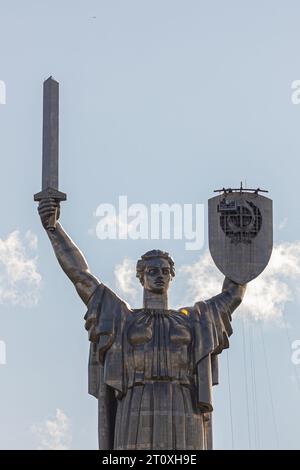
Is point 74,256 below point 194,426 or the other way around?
the other way around

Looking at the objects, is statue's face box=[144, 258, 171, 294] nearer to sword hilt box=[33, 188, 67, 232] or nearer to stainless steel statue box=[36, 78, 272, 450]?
stainless steel statue box=[36, 78, 272, 450]

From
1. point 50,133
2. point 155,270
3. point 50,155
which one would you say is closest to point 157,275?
point 155,270

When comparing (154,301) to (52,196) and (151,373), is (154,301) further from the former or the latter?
(52,196)

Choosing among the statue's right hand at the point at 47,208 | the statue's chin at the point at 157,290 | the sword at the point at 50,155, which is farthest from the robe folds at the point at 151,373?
the sword at the point at 50,155

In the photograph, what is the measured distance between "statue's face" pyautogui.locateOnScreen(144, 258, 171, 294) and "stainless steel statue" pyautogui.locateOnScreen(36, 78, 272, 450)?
0.07 ft

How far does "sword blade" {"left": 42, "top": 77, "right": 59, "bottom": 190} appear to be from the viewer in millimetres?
56750

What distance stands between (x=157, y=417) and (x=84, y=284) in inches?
137

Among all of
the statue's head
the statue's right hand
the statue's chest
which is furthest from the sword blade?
the statue's chest

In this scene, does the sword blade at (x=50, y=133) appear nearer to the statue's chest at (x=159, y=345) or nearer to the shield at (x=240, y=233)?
the statue's chest at (x=159, y=345)

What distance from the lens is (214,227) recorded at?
5769cm

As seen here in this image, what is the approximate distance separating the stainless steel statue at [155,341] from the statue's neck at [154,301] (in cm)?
2

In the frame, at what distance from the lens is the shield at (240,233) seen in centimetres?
5738
